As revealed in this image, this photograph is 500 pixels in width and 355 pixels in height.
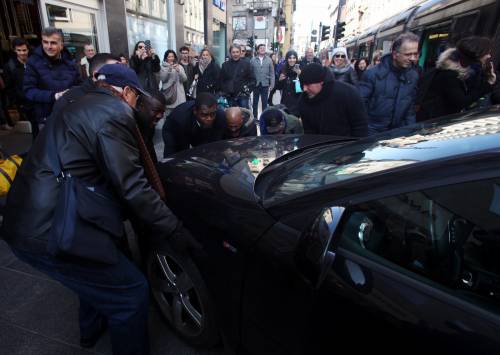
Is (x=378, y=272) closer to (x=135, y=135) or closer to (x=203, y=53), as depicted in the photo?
(x=135, y=135)

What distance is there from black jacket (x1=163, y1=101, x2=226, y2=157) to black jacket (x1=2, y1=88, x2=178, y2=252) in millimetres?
1797

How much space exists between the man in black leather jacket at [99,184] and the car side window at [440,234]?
859mm

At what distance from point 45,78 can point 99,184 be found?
9.65 feet

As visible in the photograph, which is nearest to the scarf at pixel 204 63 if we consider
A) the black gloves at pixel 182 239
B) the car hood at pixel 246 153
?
the car hood at pixel 246 153

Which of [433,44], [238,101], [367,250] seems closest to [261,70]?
[238,101]

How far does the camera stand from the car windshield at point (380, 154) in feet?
3.98

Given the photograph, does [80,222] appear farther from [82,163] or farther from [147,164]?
[147,164]

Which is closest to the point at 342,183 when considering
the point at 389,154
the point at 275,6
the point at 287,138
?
the point at 389,154

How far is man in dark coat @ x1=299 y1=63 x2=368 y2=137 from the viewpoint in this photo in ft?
10.1

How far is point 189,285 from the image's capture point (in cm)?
189

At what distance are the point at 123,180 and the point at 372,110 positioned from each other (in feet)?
10.7

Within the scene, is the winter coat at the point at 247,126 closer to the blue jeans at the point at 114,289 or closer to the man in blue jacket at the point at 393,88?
the man in blue jacket at the point at 393,88

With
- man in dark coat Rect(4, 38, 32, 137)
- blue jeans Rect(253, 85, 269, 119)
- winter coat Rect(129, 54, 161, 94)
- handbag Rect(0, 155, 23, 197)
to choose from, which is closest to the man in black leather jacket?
handbag Rect(0, 155, 23, 197)


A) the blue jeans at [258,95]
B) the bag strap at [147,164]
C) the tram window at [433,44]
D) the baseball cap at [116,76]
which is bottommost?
the blue jeans at [258,95]
